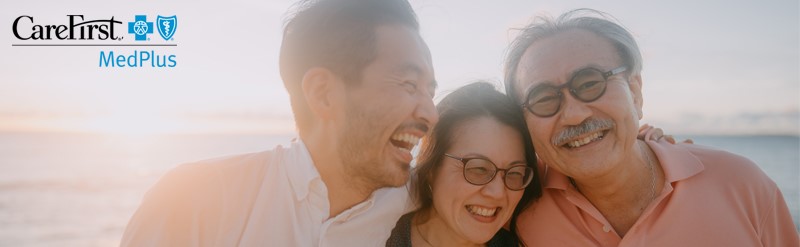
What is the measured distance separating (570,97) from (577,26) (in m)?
0.58

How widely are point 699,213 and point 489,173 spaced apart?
1255mm

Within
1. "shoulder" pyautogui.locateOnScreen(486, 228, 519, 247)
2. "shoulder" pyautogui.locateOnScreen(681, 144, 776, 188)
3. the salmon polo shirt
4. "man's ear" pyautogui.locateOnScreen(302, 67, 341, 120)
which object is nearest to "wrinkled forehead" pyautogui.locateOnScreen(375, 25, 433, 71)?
"man's ear" pyautogui.locateOnScreen(302, 67, 341, 120)

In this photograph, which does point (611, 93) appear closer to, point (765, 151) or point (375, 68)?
point (375, 68)

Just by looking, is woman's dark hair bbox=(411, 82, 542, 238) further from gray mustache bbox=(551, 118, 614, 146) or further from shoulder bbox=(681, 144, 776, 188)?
shoulder bbox=(681, 144, 776, 188)

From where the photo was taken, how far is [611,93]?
359 centimetres

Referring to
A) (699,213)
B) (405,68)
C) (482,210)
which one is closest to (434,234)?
(482,210)

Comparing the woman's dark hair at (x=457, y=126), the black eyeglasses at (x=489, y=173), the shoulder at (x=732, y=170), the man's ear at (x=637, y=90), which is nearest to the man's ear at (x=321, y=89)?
the woman's dark hair at (x=457, y=126)

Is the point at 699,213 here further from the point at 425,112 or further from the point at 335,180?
the point at 335,180

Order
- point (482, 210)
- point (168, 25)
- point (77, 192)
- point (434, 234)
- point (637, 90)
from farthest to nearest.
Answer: point (77, 192)
point (168, 25)
point (434, 234)
point (637, 90)
point (482, 210)

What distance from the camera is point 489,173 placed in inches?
145

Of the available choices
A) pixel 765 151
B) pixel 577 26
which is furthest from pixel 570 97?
pixel 765 151

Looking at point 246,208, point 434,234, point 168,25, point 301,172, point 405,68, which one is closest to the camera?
point 246,208

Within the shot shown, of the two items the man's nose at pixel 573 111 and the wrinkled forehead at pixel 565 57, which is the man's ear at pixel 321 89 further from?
the man's nose at pixel 573 111

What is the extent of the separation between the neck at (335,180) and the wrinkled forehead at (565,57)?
4.27 feet
